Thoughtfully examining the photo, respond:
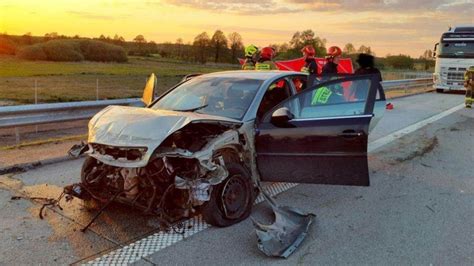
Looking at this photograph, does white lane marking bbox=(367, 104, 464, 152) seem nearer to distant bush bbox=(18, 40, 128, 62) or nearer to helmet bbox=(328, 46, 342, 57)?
helmet bbox=(328, 46, 342, 57)

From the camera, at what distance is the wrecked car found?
4035 millimetres

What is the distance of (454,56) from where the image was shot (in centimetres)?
2475

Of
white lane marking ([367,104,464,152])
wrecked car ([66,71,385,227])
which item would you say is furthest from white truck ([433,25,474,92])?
wrecked car ([66,71,385,227])

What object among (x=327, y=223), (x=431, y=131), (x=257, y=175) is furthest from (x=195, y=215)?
(x=431, y=131)

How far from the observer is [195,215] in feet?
14.7

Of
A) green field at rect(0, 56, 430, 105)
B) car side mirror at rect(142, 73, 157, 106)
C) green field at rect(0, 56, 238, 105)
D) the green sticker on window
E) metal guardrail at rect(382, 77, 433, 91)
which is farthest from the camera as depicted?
metal guardrail at rect(382, 77, 433, 91)

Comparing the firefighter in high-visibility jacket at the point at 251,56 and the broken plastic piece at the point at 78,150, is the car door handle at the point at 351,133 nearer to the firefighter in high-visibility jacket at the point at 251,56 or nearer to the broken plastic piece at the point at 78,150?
the broken plastic piece at the point at 78,150

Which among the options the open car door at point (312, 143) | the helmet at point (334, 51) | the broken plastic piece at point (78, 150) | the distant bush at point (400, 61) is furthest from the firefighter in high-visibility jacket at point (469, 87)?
the distant bush at point (400, 61)

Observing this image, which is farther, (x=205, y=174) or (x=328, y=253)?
(x=205, y=174)

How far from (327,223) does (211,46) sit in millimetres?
53240

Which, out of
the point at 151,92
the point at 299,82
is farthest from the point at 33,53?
the point at 299,82

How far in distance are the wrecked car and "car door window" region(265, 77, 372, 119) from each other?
0.04 feet

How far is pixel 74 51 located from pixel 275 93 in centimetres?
4814

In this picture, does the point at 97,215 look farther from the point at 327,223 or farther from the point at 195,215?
the point at 327,223
